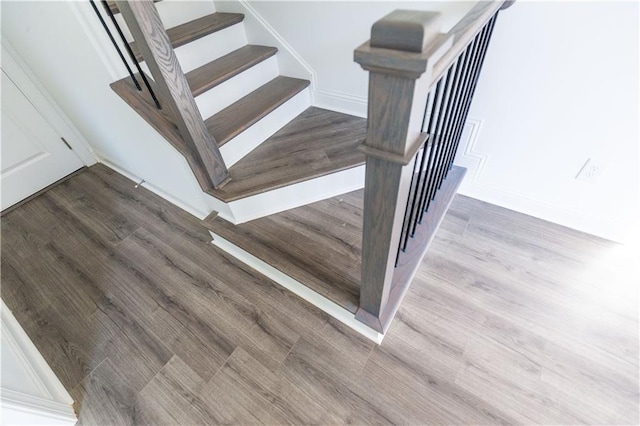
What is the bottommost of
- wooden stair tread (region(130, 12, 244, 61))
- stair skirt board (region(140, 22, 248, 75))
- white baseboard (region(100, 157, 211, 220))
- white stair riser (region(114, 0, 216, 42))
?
white baseboard (region(100, 157, 211, 220))

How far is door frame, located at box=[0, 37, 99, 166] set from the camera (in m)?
1.92

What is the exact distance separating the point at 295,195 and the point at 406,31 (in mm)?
1234

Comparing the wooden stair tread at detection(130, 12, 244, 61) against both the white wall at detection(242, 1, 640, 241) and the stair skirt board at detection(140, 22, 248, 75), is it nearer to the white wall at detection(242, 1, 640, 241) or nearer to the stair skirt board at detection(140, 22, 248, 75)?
the stair skirt board at detection(140, 22, 248, 75)

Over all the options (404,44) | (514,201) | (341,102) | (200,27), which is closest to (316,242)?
(341,102)

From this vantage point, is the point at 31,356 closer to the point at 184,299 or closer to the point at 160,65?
the point at 184,299

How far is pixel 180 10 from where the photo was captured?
5.86ft

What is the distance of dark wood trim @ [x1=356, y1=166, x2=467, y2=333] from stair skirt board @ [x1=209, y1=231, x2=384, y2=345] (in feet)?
0.34

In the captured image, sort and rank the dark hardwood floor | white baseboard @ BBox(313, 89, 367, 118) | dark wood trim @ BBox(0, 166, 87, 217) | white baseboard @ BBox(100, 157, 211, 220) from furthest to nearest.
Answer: dark wood trim @ BBox(0, 166, 87, 217) → white baseboard @ BBox(100, 157, 211, 220) → white baseboard @ BBox(313, 89, 367, 118) → the dark hardwood floor

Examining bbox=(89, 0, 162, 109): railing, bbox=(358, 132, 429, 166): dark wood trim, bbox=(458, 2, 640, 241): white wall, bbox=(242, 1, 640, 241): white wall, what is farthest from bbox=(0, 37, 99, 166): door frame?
bbox=(458, 2, 640, 241): white wall

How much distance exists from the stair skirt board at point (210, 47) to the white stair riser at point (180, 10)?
25 cm

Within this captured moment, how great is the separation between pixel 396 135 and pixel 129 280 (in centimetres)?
174

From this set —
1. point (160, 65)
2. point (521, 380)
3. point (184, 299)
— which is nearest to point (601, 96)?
point (521, 380)

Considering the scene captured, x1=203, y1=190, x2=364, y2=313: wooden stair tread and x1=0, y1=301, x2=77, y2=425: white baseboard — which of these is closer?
x1=0, y1=301, x2=77, y2=425: white baseboard

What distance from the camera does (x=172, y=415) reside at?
3.82 ft
